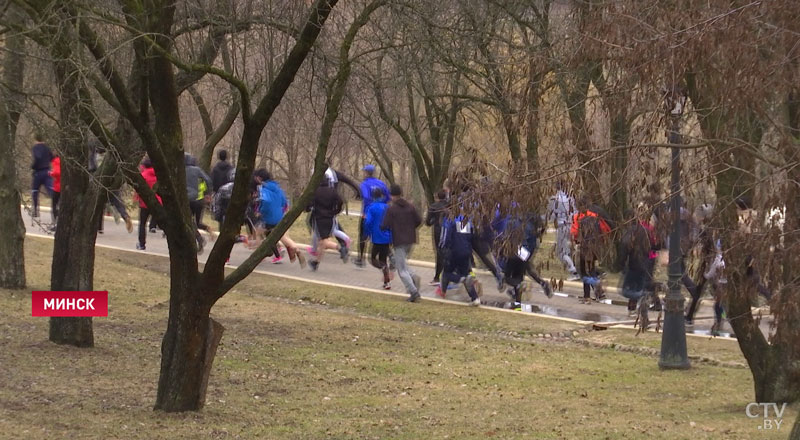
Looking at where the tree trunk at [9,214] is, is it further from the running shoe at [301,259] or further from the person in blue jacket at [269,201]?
the running shoe at [301,259]

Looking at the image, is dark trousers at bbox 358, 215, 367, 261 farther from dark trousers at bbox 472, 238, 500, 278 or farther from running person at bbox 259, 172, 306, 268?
dark trousers at bbox 472, 238, 500, 278

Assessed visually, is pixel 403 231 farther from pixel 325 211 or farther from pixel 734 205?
pixel 734 205

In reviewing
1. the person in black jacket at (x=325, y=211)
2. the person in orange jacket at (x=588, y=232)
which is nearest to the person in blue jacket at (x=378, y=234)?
the person in black jacket at (x=325, y=211)

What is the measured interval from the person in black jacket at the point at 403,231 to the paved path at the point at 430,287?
38.6 inches

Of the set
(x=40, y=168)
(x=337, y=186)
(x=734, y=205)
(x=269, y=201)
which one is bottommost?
(x=734, y=205)

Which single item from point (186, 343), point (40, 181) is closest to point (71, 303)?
point (186, 343)

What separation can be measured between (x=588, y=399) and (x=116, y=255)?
1230cm

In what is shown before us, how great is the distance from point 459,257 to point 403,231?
988 mm

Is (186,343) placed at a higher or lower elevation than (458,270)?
lower

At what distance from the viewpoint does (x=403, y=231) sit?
16828 millimetres

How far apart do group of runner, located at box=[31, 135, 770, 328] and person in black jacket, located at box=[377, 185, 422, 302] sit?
16 mm

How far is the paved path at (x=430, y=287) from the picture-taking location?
16.5 metres

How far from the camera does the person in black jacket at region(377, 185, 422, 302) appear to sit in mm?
16828

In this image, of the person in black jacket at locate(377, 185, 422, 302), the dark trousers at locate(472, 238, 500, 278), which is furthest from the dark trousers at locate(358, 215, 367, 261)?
the dark trousers at locate(472, 238, 500, 278)
